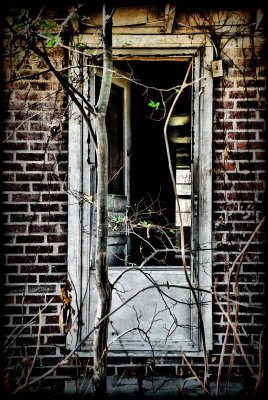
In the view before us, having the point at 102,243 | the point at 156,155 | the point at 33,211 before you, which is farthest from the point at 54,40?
the point at 156,155

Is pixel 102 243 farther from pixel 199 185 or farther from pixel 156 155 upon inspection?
pixel 156 155

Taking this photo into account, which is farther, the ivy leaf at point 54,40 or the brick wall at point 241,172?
the brick wall at point 241,172

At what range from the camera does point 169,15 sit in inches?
109

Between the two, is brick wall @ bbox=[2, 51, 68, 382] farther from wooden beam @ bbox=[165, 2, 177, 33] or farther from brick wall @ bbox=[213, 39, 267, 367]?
brick wall @ bbox=[213, 39, 267, 367]

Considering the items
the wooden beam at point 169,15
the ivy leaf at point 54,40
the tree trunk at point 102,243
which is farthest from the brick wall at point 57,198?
the tree trunk at point 102,243

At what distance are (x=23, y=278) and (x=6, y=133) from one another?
119 centimetres

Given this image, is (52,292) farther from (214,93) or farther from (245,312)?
(214,93)

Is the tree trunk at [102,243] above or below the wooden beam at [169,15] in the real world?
below

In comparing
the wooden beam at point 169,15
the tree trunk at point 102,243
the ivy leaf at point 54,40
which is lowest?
the tree trunk at point 102,243

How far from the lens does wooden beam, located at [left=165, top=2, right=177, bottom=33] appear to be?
8.95ft

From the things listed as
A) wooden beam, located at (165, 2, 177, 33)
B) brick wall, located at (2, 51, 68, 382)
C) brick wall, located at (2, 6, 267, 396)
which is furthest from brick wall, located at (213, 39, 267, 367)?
brick wall, located at (2, 51, 68, 382)

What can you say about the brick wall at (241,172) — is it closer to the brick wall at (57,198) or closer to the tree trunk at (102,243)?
the brick wall at (57,198)

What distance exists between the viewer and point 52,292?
9.53 feet

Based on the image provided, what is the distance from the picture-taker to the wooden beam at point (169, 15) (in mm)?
2727
